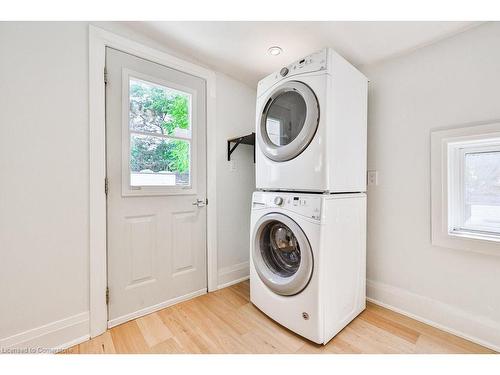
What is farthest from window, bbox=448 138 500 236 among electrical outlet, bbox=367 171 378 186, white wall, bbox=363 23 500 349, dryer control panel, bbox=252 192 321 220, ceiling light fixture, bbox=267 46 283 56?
ceiling light fixture, bbox=267 46 283 56

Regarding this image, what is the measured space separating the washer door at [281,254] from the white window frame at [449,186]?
96cm

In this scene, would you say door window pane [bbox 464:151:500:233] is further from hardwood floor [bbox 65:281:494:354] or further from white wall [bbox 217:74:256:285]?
white wall [bbox 217:74:256:285]

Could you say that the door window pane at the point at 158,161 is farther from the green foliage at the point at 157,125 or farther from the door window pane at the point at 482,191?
the door window pane at the point at 482,191

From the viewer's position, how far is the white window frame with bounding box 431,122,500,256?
4.53 feet

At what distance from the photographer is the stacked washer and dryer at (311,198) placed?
1.27 meters

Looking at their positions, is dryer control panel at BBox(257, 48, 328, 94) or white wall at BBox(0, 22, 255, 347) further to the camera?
dryer control panel at BBox(257, 48, 328, 94)

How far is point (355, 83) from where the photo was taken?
150 cm

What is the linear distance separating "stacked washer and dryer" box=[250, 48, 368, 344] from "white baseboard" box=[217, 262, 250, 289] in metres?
0.46

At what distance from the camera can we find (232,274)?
214 centimetres

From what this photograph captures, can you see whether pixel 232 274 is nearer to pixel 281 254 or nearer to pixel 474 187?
pixel 281 254

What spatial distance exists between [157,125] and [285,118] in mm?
958

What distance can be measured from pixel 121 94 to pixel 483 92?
2.30m

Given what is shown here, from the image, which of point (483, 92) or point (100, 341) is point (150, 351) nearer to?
point (100, 341)

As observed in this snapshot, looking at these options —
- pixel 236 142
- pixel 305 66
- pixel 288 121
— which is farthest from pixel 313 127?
pixel 236 142
